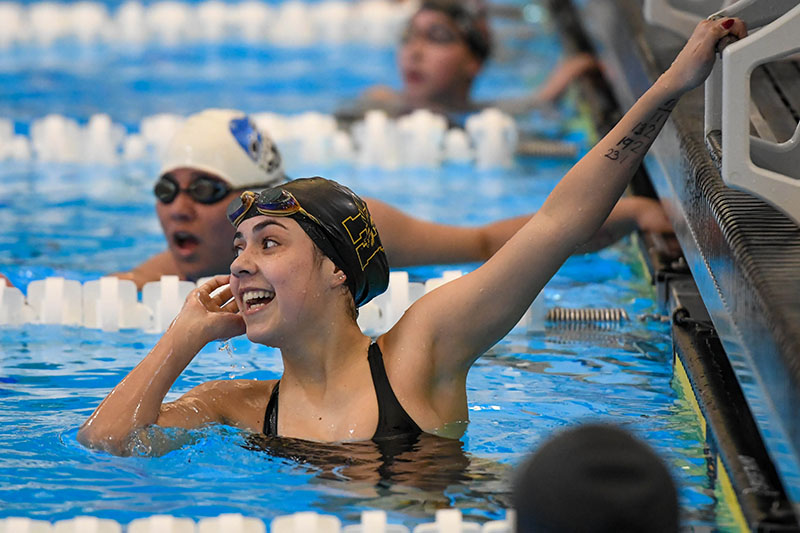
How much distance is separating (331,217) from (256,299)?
24 centimetres

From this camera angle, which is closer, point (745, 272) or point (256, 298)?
point (745, 272)

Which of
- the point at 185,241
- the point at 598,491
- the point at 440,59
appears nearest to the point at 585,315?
the point at 185,241

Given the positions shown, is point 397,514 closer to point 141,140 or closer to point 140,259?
point 140,259

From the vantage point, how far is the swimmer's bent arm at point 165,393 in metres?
2.78

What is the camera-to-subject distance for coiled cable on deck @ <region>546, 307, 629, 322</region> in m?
4.04

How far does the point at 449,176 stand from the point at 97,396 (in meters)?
3.09

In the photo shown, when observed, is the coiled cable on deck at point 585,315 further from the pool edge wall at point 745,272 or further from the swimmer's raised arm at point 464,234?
the pool edge wall at point 745,272

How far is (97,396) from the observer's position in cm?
354

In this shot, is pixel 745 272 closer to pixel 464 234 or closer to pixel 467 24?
pixel 464 234

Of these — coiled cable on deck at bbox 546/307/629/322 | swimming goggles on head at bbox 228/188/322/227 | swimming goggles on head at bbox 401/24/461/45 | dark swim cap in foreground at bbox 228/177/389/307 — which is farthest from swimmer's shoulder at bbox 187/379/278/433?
swimming goggles on head at bbox 401/24/461/45

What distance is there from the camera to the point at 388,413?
2703 millimetres

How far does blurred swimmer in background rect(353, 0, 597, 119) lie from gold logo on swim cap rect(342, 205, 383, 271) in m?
4.26

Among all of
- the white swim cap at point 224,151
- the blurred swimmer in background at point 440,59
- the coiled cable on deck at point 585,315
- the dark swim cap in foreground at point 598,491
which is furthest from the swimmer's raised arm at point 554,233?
the blurred swimmer in background at point 440,59

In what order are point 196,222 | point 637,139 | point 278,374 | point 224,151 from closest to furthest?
point 637,139, point 278,374, point 196,222, point 224,151
